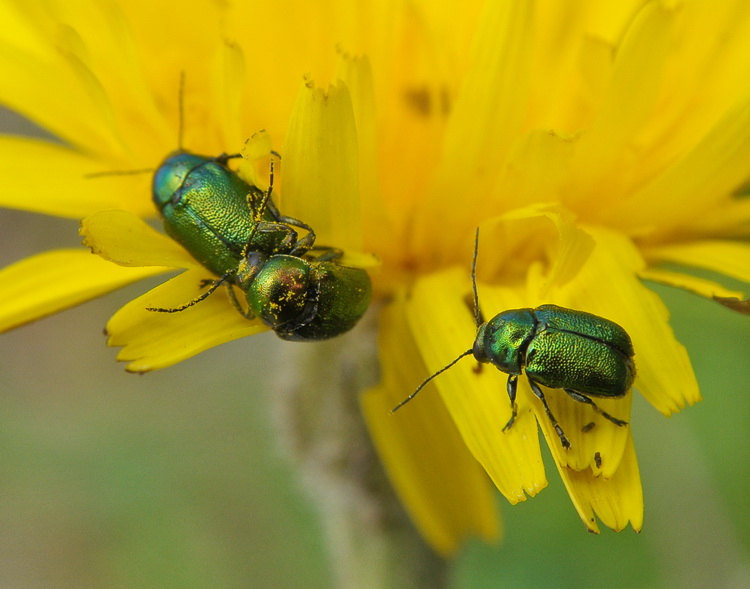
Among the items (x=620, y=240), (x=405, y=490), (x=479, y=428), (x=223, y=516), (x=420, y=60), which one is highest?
(x=420, y=60)

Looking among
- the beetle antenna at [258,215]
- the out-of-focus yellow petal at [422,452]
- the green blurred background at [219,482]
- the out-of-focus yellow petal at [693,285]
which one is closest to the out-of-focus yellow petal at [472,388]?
the out-of-focus yellow petal at [422,452]

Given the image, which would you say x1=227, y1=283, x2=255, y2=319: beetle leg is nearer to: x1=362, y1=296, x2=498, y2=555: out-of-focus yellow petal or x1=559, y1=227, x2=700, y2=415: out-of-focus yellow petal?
x1=362, y1=296, x2=498, y2=555: out-of-focus yellow petal

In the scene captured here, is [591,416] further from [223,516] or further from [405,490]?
[223,516]

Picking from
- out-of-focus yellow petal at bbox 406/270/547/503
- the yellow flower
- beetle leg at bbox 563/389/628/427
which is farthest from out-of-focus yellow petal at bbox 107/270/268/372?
beetle leg at bbox 563/389/628/427

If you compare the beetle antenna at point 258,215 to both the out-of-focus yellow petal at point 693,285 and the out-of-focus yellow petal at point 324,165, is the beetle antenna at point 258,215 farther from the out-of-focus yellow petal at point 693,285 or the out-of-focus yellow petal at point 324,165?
the out-of-focus yellow petal at point 693,285

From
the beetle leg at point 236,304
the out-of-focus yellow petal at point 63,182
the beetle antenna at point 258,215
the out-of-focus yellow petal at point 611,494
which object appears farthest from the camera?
the out-of-focus yellow petal at point 63,182

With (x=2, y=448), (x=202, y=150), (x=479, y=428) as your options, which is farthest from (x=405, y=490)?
(x=2, y=448)
